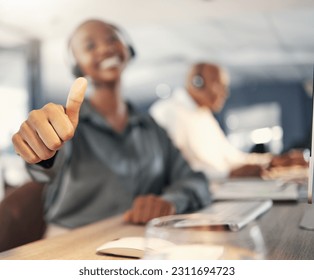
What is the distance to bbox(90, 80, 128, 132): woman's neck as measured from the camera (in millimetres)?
1130

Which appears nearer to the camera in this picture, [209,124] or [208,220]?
[208,220]

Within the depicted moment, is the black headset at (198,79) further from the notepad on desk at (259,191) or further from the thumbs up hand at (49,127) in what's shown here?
the thumbs up hand at (49,127)

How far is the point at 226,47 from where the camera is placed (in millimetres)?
4336

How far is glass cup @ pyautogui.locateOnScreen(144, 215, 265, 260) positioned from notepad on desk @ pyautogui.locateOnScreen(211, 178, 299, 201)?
29 centimetres

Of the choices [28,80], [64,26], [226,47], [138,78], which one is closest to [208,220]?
[28,80]

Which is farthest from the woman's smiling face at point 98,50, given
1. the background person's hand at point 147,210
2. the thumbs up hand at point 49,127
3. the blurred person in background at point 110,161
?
the thumbs up hand at point 49,127

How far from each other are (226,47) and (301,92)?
75cm

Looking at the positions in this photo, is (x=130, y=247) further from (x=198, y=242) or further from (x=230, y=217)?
(x=230, y=217)

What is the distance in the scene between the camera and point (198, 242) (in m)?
0.61

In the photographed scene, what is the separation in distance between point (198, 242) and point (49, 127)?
23 centimetres

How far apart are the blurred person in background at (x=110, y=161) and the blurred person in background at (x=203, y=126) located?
75 cm

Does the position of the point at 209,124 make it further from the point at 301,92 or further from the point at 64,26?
the point at 301,92

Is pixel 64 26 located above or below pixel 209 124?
above

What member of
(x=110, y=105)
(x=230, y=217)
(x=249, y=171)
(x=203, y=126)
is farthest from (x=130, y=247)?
(x=203, y=126)
